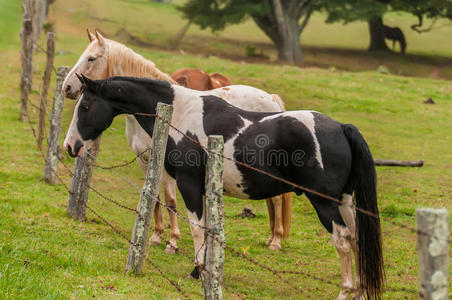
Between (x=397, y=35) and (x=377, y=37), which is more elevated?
(x=397, y=35)

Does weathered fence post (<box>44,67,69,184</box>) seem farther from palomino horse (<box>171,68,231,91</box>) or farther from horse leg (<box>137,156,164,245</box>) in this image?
horse leg (<box>137,156,164,245</box>)

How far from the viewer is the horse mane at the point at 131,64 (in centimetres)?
821

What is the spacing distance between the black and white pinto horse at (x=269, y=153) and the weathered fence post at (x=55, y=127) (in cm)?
304

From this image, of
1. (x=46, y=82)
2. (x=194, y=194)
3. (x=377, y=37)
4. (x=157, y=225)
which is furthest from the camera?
(x=377, y=37)

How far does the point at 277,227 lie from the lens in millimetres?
8375

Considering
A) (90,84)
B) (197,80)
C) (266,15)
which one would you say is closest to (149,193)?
(90,84)

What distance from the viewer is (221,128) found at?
6461mm

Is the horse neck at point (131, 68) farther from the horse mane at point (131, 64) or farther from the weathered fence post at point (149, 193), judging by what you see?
the weathered fence post at point (149, 193)

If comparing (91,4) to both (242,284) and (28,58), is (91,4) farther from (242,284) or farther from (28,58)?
(242,284)

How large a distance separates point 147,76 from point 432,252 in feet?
18.5

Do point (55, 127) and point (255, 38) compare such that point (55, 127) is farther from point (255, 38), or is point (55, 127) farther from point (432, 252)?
point (255, 38)

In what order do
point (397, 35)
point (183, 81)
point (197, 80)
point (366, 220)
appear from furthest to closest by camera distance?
point (397, 35) → point (197, 80) → point (183, 81) → point (366, 220)

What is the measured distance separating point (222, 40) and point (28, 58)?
24.8 metres

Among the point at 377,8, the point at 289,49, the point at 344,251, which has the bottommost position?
the point at 344,251
